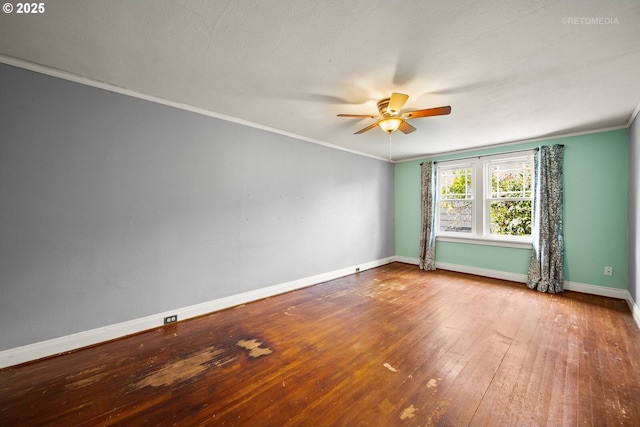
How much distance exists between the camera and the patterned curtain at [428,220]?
530 cm

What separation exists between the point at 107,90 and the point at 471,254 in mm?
6117

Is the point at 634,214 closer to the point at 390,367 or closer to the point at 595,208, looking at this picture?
the point at 595,208

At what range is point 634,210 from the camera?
3.10 m

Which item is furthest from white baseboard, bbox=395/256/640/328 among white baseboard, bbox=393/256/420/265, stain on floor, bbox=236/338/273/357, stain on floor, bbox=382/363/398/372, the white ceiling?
stain on floor, bbox=236/338/273/357

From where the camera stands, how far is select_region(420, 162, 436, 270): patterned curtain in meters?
5.30

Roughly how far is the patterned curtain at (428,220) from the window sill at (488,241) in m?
0.24

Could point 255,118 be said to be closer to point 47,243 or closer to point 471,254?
point 47,243

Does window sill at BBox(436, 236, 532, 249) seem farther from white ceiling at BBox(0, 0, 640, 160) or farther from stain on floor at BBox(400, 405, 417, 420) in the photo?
stain on floor at BBox(400, 405, 417, 420)

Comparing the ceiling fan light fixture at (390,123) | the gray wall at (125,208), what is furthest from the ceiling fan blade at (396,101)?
the gray wall at (125,208)

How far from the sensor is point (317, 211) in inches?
172

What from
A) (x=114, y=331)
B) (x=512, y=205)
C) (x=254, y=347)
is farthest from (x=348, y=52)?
(x=512, y=205)

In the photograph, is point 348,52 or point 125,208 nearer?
point 348,52

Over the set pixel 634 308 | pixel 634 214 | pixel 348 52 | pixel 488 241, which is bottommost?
pixel 634 308

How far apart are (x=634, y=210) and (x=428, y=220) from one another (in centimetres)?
278
